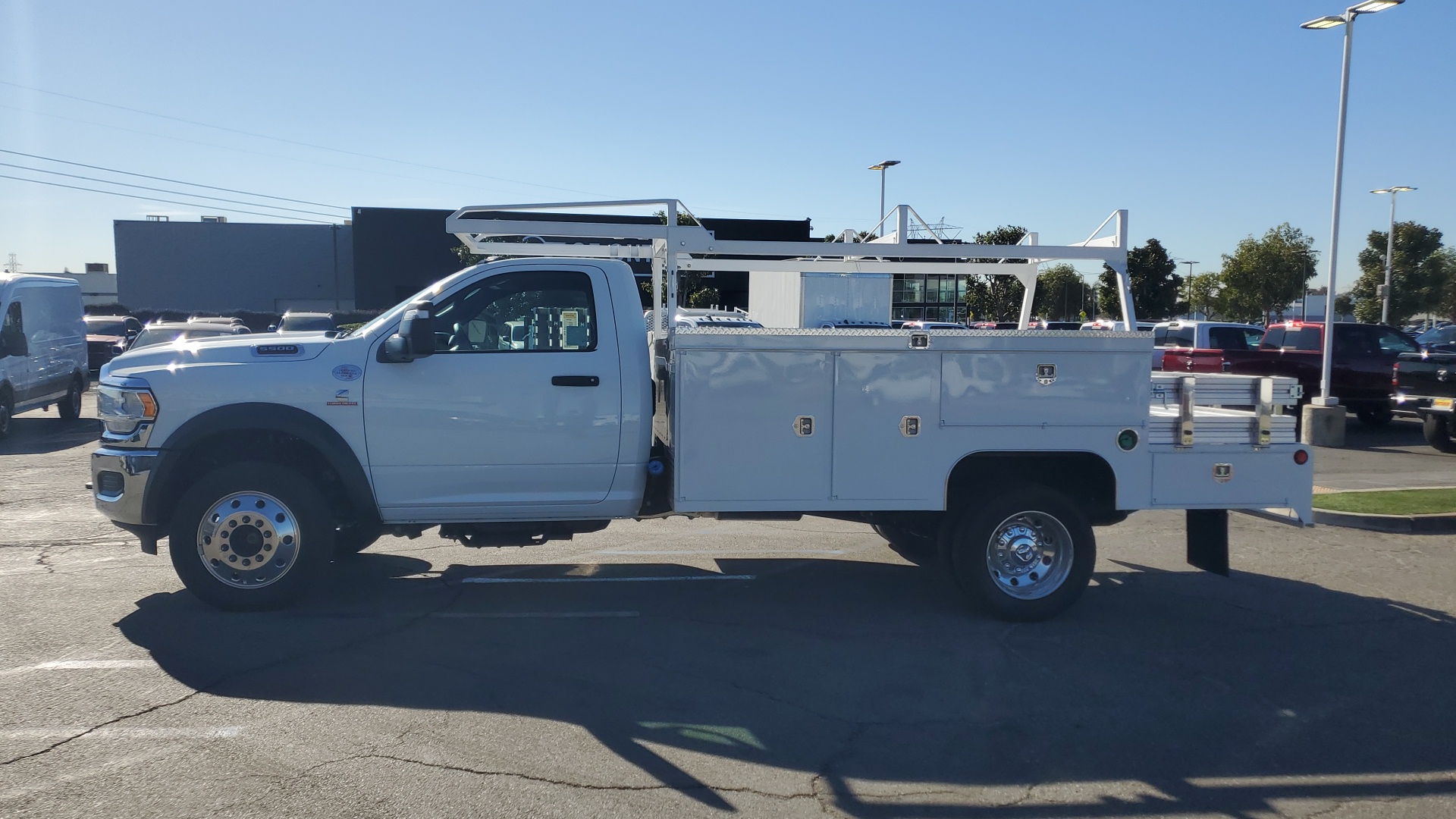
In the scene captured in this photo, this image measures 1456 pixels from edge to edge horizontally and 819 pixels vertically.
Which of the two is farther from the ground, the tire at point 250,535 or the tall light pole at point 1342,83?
the tall light pole at point 1342,83

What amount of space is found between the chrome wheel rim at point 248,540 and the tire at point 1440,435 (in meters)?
16.7

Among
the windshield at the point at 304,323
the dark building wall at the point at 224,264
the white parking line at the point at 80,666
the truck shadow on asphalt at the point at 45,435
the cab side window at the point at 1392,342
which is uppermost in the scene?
the dark building wall at the point at 224,264

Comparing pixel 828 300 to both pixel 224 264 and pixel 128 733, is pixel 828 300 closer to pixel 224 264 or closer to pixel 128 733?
pixel 128 733

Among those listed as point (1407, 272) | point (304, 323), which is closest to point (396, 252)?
point (304, 323)

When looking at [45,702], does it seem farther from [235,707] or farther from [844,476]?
[844,476]

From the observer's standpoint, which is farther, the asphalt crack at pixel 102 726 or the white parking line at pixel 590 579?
the white parking line at pixel 590 579

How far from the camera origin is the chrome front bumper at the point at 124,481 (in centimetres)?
618

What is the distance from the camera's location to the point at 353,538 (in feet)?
23.8

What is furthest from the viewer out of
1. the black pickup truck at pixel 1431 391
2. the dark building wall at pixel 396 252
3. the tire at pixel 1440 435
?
the dark building wall at pixel 396 252

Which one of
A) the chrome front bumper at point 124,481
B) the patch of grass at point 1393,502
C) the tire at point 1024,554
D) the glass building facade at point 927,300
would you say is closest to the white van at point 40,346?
the chrome front bumper at point 124,481

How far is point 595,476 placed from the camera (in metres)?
6.53

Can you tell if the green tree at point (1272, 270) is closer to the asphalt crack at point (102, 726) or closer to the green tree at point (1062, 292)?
the green tree at point (1062, 292)

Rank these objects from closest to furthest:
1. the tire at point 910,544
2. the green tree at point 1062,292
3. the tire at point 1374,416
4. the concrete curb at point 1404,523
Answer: the tire at point 910,544 → the concrete curb at point 1404,523 → the tire at point 1374,416 → the green tree at point 1062,292

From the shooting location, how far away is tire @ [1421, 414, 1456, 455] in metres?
16.0
